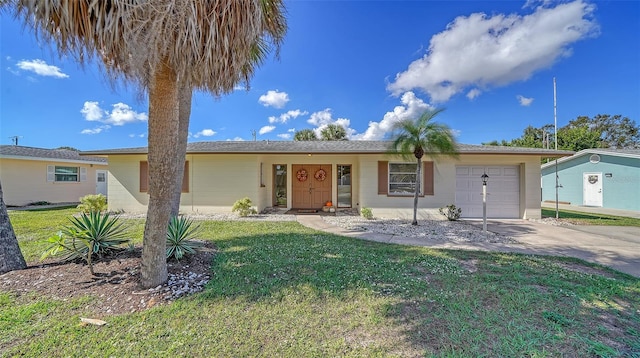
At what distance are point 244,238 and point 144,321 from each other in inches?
150

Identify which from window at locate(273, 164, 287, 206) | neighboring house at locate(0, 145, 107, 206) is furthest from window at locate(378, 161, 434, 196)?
neighboring house at locate(0, 145, 107, 206)

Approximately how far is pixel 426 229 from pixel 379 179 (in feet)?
9.90

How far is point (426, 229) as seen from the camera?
813 centimetres

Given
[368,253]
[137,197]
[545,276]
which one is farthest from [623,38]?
[137,197]

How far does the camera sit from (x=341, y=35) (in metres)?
10.7

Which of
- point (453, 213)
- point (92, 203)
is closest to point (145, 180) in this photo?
point (92, 203)

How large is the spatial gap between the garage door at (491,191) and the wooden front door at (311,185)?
586 centimetres

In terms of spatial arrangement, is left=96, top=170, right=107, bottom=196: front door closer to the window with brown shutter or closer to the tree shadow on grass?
the window with brown shutter

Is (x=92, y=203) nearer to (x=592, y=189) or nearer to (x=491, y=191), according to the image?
(x=491, y=191)

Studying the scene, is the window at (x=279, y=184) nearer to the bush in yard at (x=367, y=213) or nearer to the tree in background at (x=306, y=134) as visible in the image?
the bush in yard at (x=367, y=213)

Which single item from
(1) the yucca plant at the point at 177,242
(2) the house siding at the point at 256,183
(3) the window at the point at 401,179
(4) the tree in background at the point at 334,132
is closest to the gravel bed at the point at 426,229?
(2) the house siding at the point at 256,183

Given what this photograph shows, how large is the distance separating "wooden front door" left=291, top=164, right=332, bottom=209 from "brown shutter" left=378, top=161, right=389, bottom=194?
2.86m

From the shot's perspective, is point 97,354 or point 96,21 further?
point 96,21

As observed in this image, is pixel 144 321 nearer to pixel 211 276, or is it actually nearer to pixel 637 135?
pixel 211 276
